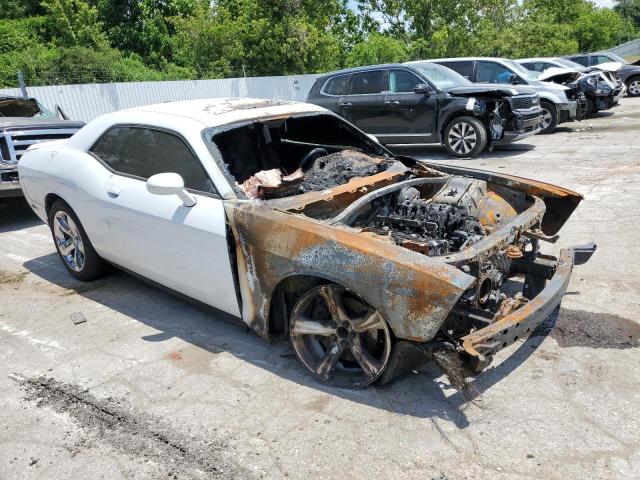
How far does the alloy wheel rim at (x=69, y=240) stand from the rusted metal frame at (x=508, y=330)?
3.61 metres

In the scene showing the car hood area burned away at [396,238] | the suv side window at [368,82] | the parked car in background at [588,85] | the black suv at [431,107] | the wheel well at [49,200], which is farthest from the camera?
the parked car in background at [588,85]

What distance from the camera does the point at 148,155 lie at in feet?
13.9

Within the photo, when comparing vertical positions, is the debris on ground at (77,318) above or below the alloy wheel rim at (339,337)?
below

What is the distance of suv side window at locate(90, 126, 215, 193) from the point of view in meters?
3.91

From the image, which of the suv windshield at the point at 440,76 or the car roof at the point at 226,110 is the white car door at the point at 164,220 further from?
the suv windshield at the point at 440,76

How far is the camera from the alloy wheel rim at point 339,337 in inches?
126

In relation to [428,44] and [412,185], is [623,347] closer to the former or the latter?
[412,185]

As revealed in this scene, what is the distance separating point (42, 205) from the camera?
5.34 meters

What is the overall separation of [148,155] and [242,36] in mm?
18952

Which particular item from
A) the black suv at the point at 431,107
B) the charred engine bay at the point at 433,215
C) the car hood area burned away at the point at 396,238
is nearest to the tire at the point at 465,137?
the black suv at the point at 431,107

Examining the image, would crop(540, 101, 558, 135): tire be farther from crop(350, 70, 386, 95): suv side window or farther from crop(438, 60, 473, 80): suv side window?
crop(350, 70, 386, 95): suv side window

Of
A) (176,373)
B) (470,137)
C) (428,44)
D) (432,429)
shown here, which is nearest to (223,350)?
(176,373)

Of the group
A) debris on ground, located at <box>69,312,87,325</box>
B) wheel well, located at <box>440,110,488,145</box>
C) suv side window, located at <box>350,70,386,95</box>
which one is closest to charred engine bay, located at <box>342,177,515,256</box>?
debris on ground, located at <box>69,312,87,325</box>

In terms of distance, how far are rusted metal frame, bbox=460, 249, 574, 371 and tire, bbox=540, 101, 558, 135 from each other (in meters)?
10.2
